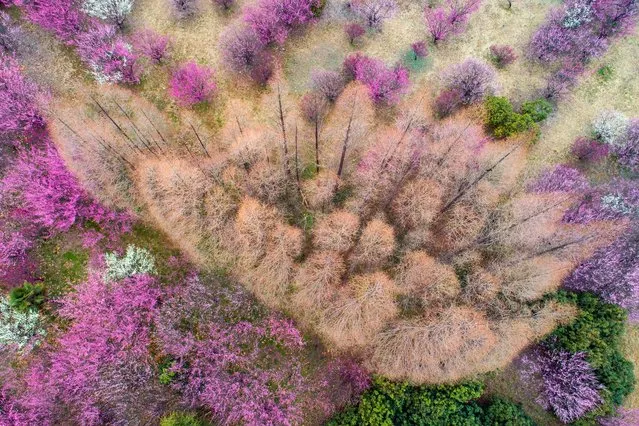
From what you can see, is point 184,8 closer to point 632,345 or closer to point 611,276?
point 611,276

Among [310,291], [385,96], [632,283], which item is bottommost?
[632,283]

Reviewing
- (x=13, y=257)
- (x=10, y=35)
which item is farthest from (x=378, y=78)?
(x=13, y=257)

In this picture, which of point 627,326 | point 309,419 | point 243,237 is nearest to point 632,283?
point 627,326

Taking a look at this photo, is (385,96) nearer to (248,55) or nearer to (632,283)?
(248,55)

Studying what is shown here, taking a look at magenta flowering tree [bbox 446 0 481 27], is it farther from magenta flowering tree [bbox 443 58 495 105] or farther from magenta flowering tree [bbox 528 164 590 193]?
magenta flowering tree [bbox 528 164 590 193]

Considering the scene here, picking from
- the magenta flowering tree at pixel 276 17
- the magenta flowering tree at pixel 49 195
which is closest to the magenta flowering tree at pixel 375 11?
the magenta flowering tree at pixel 276 17

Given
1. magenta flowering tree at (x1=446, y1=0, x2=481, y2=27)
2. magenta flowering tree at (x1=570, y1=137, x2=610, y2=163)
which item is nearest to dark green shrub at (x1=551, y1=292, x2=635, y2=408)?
magenta flowering tree at (x1=570, y1=137, x2=610, y2=163)
